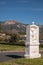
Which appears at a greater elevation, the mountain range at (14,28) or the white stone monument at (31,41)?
the mountain range at (14,28)

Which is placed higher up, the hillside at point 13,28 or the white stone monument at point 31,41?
the hillside at point 13,28

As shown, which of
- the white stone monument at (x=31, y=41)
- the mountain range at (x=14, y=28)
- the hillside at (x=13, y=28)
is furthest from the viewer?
the hillside at (x=13, y=28)

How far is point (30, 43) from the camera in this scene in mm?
15562

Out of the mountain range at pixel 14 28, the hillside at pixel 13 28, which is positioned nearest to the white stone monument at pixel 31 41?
the mountain range at pixel 14 28

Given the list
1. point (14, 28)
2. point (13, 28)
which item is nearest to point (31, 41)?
point (13, 28)

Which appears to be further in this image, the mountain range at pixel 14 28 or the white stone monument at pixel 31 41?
the mountain range at pixel 14 28

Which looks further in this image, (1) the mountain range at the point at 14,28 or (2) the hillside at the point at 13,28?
(2) the hillside at the point at 13,28

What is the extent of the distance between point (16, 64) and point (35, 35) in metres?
3.46

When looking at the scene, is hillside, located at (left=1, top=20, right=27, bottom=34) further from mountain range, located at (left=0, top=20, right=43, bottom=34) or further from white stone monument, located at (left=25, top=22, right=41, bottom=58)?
white stone monument, located at (left=25, top=22, right=41, bottom=58)

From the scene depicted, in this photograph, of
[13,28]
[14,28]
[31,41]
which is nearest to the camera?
[31,41]

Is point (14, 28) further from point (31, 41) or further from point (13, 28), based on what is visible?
point (31, 41)

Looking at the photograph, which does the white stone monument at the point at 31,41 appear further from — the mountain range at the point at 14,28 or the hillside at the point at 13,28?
the hillside at the point at 13,28

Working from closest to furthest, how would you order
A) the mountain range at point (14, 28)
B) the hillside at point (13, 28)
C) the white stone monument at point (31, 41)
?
the white stone monument at point (31, 41)
the mountain range at point (14, 28)
the hillside at point (13, 28)

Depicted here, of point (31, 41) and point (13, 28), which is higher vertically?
point (13, 28)
